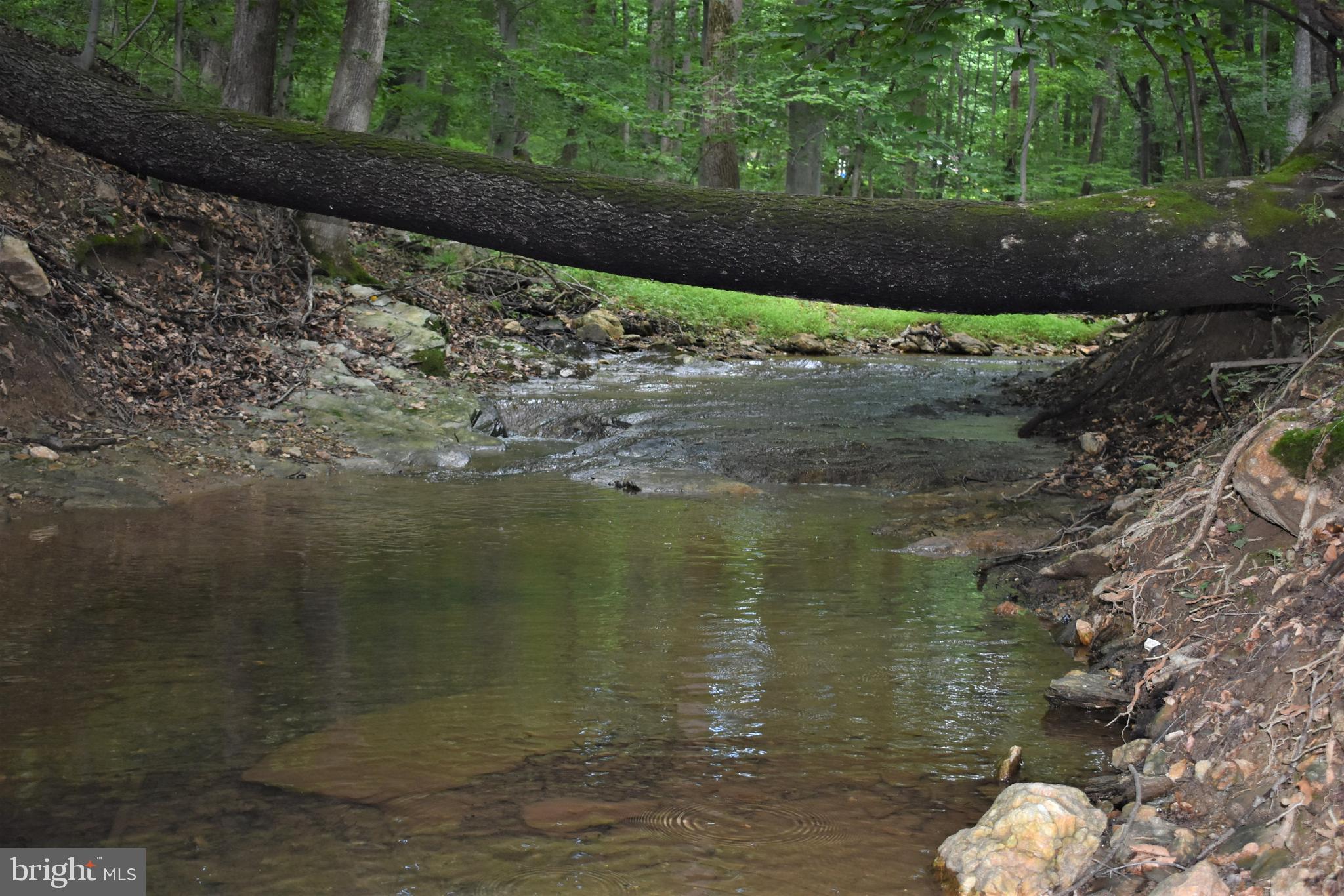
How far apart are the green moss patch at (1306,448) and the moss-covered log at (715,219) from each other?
7.41 ft

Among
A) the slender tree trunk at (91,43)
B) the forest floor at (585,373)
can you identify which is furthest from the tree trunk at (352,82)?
the slender tree trunk at (91,43)

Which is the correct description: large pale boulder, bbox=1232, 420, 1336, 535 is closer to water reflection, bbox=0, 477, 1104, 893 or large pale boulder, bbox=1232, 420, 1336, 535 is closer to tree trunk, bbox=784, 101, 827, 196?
water reflection, bbox=0, 477, 1104, 893

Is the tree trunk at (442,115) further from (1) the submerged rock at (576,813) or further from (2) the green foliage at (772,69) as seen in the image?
(1) the submerged rock at (576,813)

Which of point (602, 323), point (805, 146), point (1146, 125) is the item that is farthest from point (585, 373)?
point (1146, 125)

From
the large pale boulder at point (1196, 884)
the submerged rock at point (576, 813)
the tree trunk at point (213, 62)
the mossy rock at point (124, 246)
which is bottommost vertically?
the submerged rock at point (576, 813)

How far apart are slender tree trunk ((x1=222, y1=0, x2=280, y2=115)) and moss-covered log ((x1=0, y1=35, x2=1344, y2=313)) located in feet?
19.8

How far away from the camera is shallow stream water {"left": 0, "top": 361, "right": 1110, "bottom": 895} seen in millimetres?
2625

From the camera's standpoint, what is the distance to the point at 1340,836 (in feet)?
7.11

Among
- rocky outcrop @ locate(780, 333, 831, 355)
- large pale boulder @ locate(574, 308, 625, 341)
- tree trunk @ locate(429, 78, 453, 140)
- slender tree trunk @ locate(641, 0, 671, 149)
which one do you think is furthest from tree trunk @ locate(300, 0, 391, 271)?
rocky outcrop @ locate(780, 333, 831, 355)

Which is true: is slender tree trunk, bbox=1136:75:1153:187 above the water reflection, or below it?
above

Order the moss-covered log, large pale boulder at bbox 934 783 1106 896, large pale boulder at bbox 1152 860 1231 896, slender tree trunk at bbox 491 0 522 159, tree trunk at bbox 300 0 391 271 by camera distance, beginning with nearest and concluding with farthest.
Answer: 1. large pale boulder at bbox 1152 860 1231 896
2. large pale boulder at bbox 934 783 1106 896
3. the moss-covered log
4. tree trunk at bbox 300 0 391 271
5. slender tree trunk at bbox 491 0 522 159

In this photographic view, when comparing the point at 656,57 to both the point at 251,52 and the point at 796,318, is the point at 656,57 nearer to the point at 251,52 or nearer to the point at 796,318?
the point at 796,318

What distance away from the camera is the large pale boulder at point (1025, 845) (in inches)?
96.3

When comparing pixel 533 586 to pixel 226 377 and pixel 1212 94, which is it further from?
pixel 1212 94
